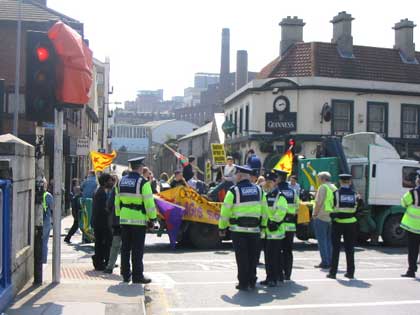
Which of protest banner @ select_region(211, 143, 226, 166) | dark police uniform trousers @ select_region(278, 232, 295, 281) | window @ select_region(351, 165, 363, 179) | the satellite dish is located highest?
the satellite dish

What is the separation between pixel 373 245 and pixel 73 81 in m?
11.0

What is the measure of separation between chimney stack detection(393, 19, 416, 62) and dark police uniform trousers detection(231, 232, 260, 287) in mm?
30893

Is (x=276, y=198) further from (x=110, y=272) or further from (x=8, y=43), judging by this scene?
(x=8, y=43)

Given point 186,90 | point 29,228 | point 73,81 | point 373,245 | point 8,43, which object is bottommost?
point 373,245

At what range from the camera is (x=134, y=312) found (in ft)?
25.3

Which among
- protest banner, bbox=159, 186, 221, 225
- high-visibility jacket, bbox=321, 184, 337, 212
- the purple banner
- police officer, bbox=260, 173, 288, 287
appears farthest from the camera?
protest banner, bbox=159, 186, 221, 225

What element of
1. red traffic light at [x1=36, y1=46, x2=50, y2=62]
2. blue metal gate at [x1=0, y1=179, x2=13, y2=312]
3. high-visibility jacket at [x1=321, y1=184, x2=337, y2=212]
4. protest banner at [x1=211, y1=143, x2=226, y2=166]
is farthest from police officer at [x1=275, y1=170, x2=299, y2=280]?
protest banner at [x1=211, y1=143, x2=226, y2=166]

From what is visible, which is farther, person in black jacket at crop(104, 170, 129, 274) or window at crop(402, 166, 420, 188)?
window at crop(402, 166, 420, 188)

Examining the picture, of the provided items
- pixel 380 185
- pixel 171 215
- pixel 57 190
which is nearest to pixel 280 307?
pixel 57 190

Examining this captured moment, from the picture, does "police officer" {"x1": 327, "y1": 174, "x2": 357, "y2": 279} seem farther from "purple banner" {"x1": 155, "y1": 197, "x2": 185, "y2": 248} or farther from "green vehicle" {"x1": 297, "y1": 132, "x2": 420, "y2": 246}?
"green vehicle" {"x1": 297, "y1": 132, "x2": 420, "y2": 246}

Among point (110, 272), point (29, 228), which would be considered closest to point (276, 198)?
point (110, 272)

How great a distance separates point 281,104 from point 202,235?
747 inches

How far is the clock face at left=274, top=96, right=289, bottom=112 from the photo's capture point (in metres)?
33.3

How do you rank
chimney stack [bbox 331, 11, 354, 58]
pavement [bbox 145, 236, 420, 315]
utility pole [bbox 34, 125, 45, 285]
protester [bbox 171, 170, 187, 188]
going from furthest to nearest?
chimney stack [bbox 331, 11, 354, 58] < protester [bbox 171, 170, 187, 188] < utility pole [bbox 34, 125, 45, 285] < pavement [bbox 145, 236, 420, 315]
